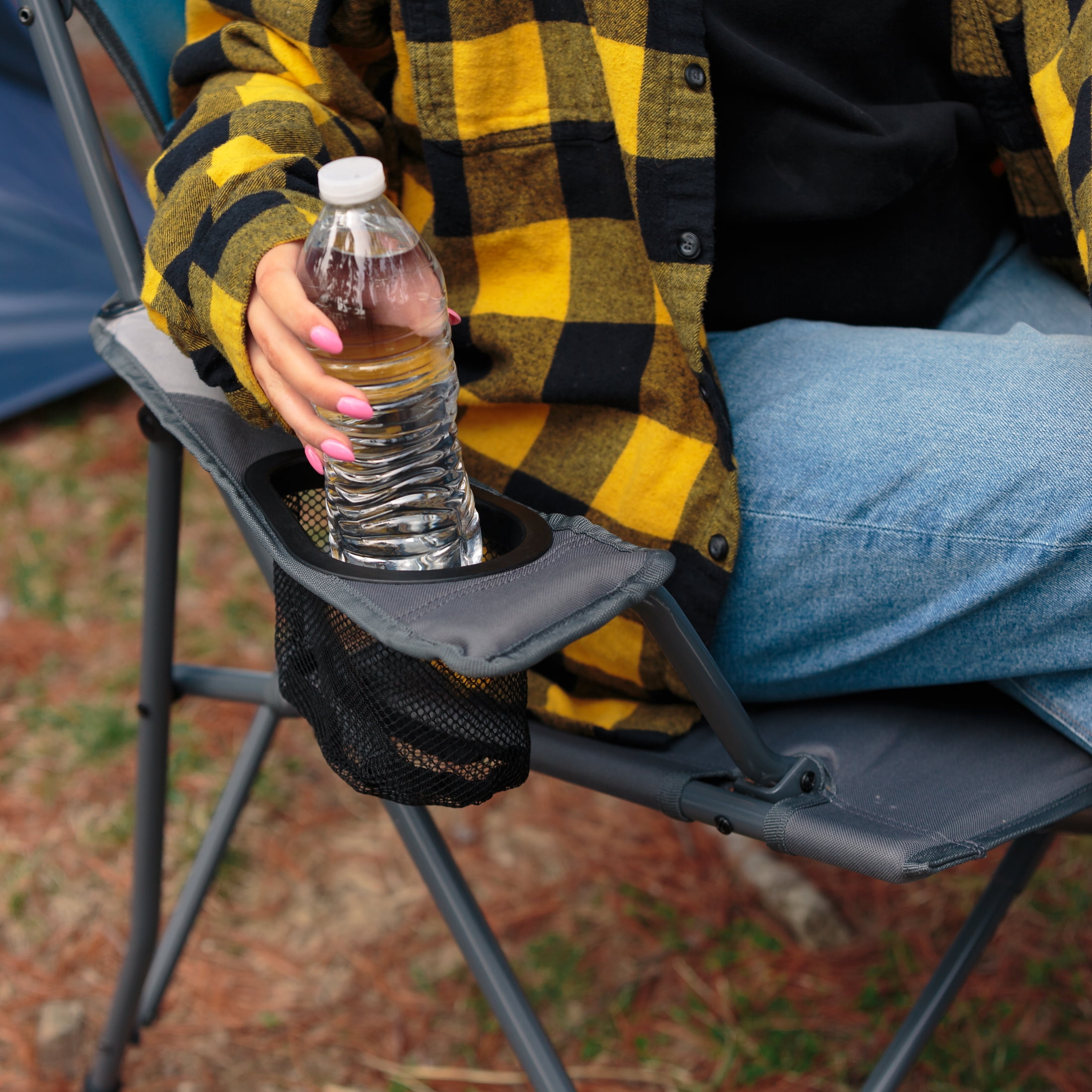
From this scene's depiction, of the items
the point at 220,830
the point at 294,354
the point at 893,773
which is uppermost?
the point at 294,354

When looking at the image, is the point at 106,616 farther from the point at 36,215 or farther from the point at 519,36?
the point at 519,36

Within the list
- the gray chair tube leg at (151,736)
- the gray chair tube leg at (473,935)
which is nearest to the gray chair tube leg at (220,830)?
the gray chair tube leg at (151,736)

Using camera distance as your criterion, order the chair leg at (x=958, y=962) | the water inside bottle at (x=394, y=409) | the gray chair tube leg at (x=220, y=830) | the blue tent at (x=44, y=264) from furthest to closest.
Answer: the blue tent at (x=44, y=264)
the gray chair tube leg at (x=220, y=830)
the chair leg at (x=958, y=962)
the water inside bottle at (x=394, y=409)

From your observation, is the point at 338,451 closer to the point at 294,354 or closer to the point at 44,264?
the point at 294,354

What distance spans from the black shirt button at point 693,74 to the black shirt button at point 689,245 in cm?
10

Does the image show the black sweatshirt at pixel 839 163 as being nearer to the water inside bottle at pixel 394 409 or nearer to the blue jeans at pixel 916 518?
the blue jeans at pixel 916 518

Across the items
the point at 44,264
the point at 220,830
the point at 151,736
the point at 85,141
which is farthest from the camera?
the point at 44,264

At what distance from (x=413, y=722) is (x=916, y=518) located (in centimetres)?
38

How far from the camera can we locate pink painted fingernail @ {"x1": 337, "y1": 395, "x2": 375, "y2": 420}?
635 mm

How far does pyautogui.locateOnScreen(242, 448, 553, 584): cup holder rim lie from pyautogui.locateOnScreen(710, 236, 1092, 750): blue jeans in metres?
0.20

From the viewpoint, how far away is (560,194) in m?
0.89

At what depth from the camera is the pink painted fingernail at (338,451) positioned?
0.67m

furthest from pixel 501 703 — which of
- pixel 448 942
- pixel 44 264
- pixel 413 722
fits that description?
Result: pixel 44 264

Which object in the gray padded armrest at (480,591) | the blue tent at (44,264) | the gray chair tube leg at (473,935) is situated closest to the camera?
the gray padded armrest at (480,591)
